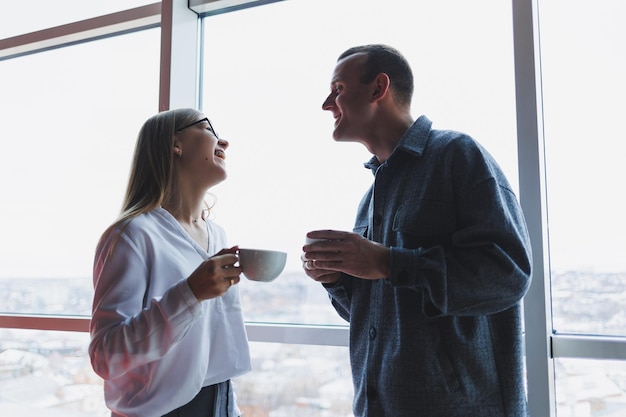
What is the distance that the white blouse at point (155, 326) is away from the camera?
1.07 m

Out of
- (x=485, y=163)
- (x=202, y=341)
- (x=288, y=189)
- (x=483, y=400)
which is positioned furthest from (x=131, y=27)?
(x=483, y=400)

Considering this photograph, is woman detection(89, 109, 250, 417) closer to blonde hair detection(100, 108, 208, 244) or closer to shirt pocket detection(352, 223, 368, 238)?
blonde hair detection(100, 108, 208, 244)

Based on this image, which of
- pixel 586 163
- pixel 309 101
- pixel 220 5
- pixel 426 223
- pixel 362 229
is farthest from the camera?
pixel 220 5

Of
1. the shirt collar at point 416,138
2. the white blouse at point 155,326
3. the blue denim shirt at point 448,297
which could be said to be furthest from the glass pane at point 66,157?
the blue denim shirt at point 448,297

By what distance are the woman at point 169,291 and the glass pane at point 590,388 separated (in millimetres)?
851

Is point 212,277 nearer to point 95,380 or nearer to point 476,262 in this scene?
point 476,262

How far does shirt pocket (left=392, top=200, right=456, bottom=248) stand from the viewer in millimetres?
1125

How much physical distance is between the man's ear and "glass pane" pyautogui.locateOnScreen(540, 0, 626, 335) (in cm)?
52

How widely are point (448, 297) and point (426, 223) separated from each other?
0.59 ft

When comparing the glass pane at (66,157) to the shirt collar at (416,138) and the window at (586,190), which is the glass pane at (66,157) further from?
the window at (586,190)

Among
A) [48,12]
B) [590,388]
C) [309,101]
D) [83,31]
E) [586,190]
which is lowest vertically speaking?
[590,388]

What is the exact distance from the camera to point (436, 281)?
1029mm

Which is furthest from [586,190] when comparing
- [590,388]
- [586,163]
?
[590,388]

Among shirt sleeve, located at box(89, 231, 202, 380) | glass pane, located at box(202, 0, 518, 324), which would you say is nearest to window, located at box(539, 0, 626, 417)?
glass pane, located at box(202, 0, 518, 324)
